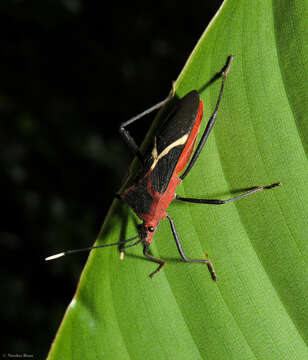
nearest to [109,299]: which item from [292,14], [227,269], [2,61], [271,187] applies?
[227,269]

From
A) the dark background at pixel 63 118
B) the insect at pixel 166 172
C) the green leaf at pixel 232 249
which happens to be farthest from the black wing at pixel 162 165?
the dark background at pixel 63 118

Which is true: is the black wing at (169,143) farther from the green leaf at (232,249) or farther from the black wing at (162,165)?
the green leaf at (232,249)

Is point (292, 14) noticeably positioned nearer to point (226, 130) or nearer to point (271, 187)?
point (226, 130)

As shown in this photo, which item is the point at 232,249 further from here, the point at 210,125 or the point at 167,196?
the point at 210,125

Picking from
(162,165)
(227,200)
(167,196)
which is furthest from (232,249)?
(162,165)

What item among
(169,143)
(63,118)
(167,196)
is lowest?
(167,196)

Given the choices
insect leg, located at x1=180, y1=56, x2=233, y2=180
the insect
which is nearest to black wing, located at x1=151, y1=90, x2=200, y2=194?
the insect
